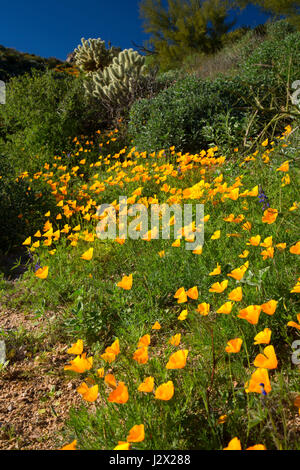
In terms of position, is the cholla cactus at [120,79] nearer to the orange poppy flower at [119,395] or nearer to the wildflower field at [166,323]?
the wildflower field at [166,323]

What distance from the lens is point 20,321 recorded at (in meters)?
2.77

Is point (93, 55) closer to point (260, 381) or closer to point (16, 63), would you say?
point (16, 63)

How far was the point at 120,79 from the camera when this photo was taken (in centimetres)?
989

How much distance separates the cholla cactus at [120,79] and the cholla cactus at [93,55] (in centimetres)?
312

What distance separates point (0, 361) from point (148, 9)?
2739cm

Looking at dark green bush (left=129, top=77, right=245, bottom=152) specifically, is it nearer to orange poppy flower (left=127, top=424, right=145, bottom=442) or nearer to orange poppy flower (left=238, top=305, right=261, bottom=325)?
orange poppy flower (left=238, top=305, right=261, bottom=325)

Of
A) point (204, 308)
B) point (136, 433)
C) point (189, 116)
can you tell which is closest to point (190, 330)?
point (204, 308)

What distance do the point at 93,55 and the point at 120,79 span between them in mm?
4821

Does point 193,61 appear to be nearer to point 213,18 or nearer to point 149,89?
point 213,18

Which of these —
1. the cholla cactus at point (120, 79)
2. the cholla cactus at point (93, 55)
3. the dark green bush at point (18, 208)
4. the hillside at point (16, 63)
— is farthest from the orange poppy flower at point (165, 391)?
the hillside at point (16, 63)

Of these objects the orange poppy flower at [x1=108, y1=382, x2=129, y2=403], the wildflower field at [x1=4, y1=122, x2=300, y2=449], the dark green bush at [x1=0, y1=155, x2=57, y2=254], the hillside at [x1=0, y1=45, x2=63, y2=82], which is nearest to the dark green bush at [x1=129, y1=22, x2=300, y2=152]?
the dark green bush at [x1=0, y1=155, x2=57, y2=254]

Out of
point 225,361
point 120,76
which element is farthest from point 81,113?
point 225,361

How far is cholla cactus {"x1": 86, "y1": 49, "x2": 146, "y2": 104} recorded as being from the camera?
30.9 feet

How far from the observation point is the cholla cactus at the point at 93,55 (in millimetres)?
13500
